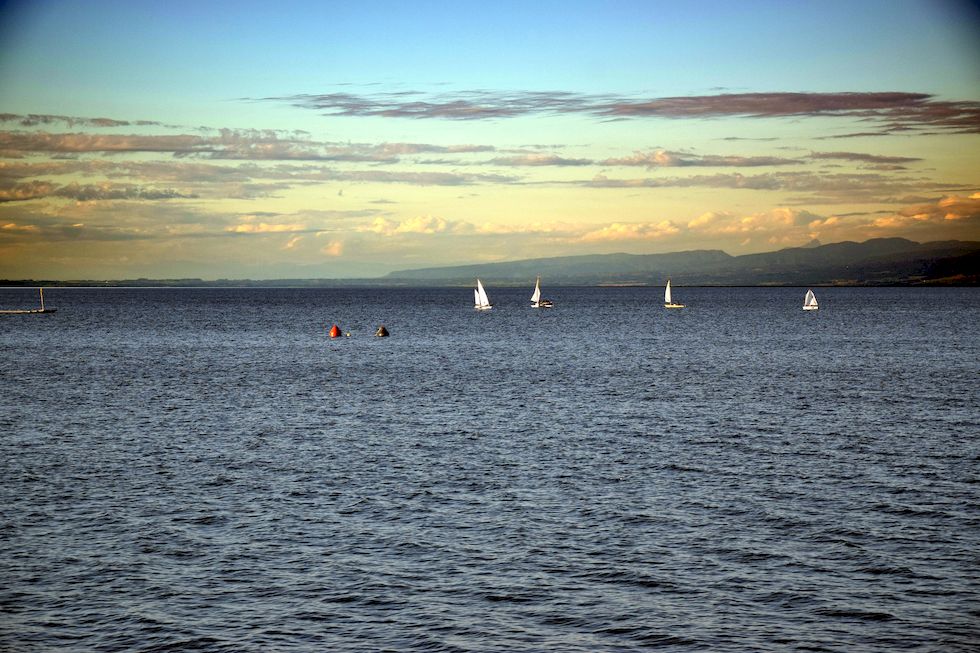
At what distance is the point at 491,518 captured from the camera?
3161 centimetres

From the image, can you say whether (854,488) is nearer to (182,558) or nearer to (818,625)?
(818,625)

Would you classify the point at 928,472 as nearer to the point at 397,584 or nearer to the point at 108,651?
the point at 397,584

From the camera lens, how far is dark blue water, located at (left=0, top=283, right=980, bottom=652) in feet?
74.2

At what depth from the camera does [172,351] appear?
116 metres

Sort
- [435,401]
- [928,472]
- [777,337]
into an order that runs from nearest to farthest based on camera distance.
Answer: [928,472]
[435,401]
[777,337]

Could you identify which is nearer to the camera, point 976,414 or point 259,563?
point 259,563

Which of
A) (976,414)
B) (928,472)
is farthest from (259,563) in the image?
(976,414)

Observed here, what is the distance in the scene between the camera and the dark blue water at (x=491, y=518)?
22.6m

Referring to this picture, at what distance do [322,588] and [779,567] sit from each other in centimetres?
1183

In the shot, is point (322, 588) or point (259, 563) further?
point (259, 563)

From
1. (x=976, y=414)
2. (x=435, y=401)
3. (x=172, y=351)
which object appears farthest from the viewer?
(x=172, y=351)

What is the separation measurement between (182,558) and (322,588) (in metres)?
4.77

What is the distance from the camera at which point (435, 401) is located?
6500 cm

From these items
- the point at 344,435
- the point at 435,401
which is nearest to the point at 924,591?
the point at 344,435
